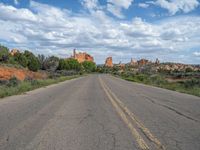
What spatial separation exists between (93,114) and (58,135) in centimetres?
381

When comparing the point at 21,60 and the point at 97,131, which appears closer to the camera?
the point at 97,131

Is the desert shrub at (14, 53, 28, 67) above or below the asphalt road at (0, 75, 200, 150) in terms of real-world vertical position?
above

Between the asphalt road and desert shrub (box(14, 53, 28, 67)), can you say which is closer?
the asphalt road

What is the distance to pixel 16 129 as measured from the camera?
8125 millimetres

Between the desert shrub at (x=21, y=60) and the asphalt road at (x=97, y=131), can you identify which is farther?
the desert shrub at (x=21, y=60)

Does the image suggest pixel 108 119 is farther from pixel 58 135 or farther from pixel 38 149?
pixel 38 149

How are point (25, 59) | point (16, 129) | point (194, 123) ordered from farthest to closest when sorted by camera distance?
point (25, 59) < point (194, 123) < point (16, 129)

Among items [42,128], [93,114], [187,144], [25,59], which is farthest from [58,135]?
[25,59]

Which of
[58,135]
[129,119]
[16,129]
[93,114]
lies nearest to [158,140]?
[58,135]

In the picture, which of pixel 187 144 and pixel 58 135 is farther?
pixel 58 135

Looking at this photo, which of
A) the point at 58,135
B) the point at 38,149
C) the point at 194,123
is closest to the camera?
the point at 38,149

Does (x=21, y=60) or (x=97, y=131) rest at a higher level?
(x=21, y=60)

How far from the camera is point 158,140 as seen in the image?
22.9 ft

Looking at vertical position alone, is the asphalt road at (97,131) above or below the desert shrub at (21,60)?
below
